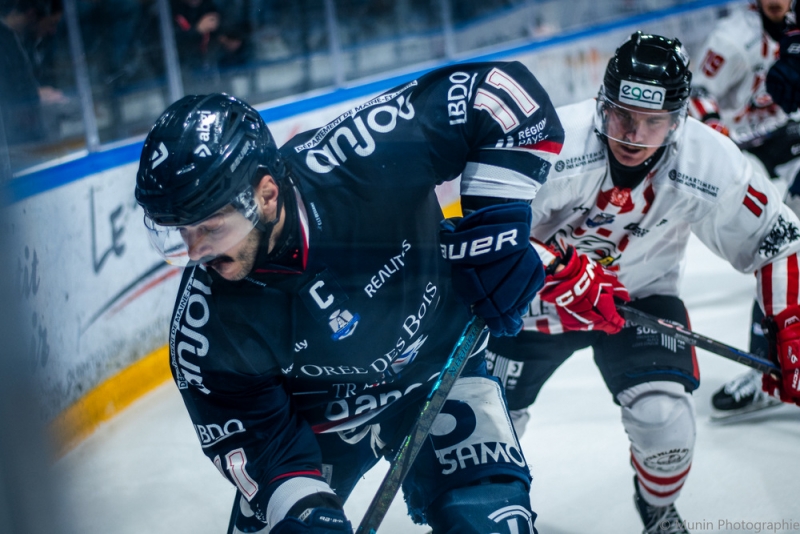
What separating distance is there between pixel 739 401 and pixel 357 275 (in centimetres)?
144

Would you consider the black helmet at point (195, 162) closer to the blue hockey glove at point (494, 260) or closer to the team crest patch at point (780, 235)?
the blue hockey glove at point (494, 260)

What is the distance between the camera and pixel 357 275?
4.07 ft

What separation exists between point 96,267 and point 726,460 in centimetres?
180

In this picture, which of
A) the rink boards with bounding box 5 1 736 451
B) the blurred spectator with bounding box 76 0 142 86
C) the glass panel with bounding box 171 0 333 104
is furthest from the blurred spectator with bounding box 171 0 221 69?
the rink boards with bounding box 5 1 736 451

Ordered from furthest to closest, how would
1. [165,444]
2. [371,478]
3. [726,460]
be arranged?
[726,460], [165,444], [371,478]

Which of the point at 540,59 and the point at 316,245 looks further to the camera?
the point at 540,59

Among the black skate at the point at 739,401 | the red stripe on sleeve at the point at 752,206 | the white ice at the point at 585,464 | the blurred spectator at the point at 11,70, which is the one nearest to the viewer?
the blurred spectator at the point at 11,70

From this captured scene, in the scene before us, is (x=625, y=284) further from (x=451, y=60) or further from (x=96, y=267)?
(x=96, y=267)

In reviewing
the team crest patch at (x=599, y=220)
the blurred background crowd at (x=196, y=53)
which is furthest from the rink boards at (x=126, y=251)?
the team crest patch at (x=599, y=220)

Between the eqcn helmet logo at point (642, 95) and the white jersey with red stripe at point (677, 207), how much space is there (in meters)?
0.11

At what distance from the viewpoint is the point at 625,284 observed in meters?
1.85

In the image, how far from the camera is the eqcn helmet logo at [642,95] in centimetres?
159

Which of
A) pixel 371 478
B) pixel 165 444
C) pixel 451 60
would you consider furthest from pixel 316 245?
pixel 451 60

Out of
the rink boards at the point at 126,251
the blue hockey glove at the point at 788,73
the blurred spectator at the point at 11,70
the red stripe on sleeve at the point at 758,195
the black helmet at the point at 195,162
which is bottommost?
the rink boards at the point at 126,251
